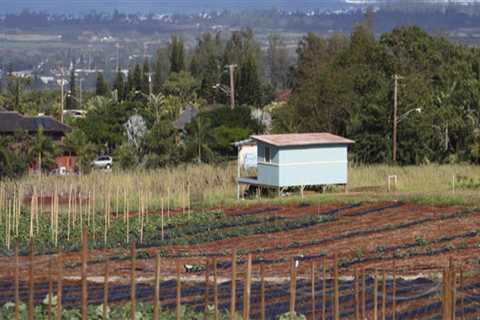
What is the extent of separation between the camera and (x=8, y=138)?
37.1 metres

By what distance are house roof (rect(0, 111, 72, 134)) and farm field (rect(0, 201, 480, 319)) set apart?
52.9 ft

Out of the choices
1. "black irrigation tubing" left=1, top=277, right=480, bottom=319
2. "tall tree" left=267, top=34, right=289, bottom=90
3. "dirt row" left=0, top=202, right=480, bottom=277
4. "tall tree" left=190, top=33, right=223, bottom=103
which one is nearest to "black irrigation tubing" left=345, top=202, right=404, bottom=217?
"dirt row" left=0, top=202, right=480, bottom=277

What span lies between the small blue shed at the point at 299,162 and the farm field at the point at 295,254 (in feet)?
7.01

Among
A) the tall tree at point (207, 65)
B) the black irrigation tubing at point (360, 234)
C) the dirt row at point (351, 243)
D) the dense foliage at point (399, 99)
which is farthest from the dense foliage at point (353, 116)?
the black irrigation tubing at point (360, 234)

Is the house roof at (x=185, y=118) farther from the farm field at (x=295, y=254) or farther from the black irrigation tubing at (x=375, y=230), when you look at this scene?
the black irrigation tubing at (x=375, y=230)

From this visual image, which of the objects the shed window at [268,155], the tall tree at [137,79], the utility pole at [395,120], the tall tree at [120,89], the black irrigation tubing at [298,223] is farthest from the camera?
the tall tree at [137,79]

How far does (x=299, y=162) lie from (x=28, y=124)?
15.2 metres

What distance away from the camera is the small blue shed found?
2825cm

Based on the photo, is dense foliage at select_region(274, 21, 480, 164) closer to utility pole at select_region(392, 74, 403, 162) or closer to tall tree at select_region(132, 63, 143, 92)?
utility pole at select_region(392, 74, 403, 162)

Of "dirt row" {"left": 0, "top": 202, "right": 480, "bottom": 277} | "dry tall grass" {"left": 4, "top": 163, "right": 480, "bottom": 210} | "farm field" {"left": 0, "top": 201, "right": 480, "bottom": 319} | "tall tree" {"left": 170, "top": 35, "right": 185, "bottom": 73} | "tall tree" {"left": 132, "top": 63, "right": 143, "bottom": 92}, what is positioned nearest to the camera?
"farm field" {"left": 0, "top": 201, "right": 480, "bottom": 319}

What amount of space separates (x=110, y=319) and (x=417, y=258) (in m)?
7.80

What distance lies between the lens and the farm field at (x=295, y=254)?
13.6 meters

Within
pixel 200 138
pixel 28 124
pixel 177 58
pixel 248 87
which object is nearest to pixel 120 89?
pixel 248 87

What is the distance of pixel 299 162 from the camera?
28422mm
